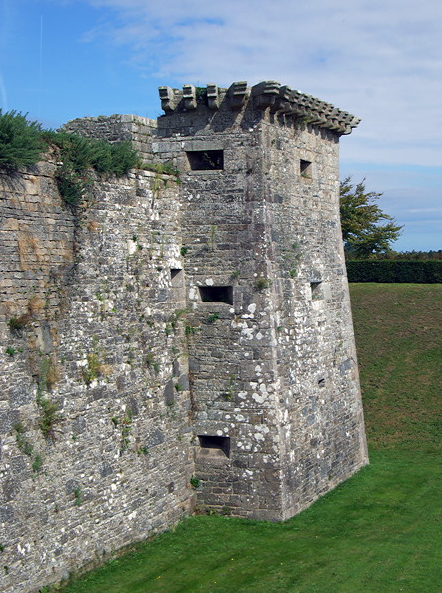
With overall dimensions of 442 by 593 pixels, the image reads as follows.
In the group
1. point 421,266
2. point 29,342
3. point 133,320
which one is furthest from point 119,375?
point 421,266

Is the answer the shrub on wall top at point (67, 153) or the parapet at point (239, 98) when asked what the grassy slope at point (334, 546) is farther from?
the parapet at point (239, 98)

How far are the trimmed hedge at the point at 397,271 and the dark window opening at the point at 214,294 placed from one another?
21.6m

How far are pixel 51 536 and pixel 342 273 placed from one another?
31.2 feet

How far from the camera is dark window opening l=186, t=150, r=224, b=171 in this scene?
49.3ft

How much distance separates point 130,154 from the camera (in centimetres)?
1334

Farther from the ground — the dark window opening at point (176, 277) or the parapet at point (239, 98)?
the parapet at point (239, 98)

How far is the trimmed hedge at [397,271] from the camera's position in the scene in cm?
3481

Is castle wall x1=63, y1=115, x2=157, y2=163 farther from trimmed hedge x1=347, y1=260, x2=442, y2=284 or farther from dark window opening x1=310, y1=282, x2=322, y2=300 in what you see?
trimmed hedge x1=347, y1=260, x2=442, y2=284

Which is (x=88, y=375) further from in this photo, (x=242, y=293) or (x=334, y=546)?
(x=334, y=546)

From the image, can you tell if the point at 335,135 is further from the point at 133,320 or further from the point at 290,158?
the point at 133,320

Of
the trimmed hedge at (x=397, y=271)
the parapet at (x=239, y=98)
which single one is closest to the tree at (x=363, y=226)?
the trimmed hedge at (x=397, y=271)

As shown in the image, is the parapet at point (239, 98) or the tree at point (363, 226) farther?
the tree at point (363, 226)

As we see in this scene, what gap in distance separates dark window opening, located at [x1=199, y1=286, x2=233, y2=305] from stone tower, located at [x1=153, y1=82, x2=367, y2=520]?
20 mm

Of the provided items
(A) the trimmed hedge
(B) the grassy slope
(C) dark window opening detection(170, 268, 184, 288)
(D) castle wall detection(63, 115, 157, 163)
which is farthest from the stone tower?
(A) the trimmed hedge
